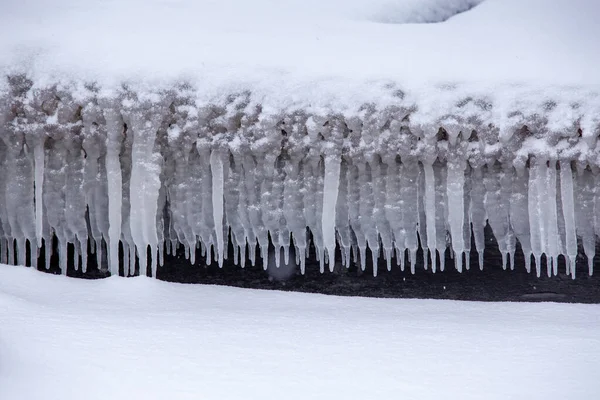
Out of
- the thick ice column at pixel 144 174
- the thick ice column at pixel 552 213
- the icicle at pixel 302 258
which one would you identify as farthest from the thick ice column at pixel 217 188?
the thick ice column at pixel 552 213

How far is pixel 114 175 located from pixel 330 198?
0.85 metres

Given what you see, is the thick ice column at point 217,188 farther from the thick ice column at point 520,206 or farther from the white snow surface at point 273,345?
the thick ice column at point 520,206

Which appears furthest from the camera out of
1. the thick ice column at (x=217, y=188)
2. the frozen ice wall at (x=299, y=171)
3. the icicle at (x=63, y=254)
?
the icicle at (x=63, y=254)

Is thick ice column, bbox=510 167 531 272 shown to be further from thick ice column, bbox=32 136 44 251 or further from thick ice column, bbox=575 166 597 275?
thick ice column, bbox=32 136 44 251

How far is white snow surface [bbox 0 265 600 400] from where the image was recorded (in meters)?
2.34

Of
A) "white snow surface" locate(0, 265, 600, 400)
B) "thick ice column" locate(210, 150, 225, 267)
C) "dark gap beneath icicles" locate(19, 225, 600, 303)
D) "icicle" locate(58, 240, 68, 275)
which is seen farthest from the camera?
"dark gap beneath icicles" locate(19, 225, 600, 303)

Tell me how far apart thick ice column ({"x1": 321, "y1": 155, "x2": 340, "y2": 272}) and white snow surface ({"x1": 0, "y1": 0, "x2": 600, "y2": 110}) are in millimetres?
223

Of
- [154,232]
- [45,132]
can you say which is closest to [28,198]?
[45,132]

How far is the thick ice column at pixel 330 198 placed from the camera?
10.7 ft

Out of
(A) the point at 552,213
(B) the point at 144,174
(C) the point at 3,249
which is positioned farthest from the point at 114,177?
(A) the point at 552,213

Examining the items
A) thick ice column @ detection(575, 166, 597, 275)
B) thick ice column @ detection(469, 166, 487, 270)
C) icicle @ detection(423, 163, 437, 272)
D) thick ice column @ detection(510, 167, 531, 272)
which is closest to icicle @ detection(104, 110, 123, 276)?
icicle @ detection(423, 163, 437, 272)

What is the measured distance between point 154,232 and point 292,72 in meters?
0.83

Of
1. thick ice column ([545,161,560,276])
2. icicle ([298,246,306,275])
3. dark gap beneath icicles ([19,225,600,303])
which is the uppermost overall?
thick ice column ([545,161,560,276])

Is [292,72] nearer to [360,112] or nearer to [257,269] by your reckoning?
[360,112]
